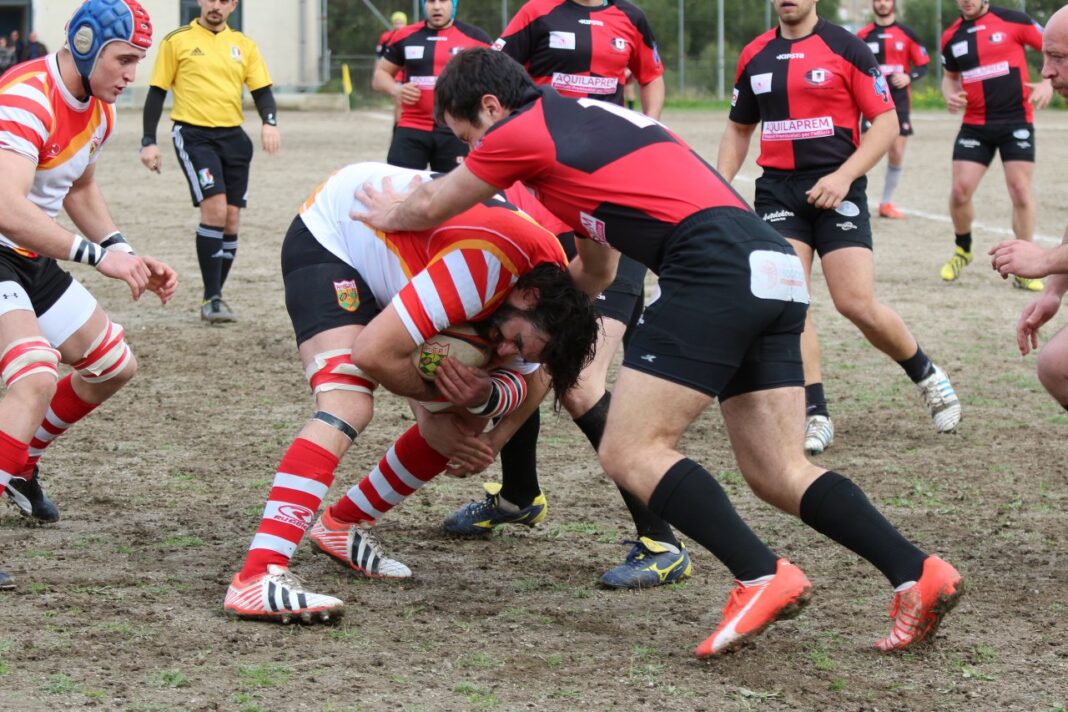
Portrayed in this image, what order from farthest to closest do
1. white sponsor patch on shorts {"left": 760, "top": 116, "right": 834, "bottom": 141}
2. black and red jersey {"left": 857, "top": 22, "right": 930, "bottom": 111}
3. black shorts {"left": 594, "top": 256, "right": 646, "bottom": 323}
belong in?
black and red jersey {"left": 857, "top": 22, "right": 930, "bottom": 111}, white sponsor patch on shorts {"left": 760, "top": 116, "right": 834, "bottom": 141}, black shorts {"left": 594, "top": 256, "right": 646, "bottom": 323}

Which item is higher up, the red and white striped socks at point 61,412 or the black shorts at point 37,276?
the black shorts at point 37,276

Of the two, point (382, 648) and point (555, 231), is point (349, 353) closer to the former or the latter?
point (382, 648)

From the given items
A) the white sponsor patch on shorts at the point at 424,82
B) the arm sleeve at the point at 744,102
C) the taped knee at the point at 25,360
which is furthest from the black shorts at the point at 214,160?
the taped knee at the point at 25,360

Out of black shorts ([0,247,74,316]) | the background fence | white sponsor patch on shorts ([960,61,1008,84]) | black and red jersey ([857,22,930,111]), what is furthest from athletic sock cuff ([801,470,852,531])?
the background fence

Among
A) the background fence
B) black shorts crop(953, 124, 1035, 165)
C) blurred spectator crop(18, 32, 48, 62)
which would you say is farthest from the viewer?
the background fence

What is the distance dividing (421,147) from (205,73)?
1.72 meters

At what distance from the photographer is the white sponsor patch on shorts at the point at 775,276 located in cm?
408

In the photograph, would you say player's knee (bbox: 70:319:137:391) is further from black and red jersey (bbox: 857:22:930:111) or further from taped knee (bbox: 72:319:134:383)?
black and red jersey (bbox: 857:22:930:111)

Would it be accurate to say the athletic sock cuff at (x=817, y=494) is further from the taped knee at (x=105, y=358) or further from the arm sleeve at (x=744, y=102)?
the arm sleeve at (x=744, y=102)

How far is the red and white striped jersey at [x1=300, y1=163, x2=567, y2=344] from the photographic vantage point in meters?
4.40

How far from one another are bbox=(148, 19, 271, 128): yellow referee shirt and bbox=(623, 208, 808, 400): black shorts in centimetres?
702

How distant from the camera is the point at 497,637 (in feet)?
14.3

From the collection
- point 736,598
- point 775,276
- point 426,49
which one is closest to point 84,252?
point 775,276

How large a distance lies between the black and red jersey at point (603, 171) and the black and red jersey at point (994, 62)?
324 inches
